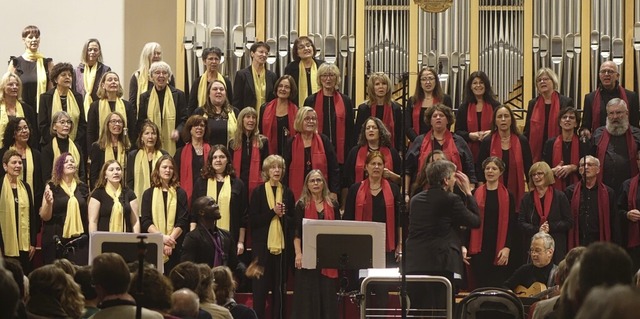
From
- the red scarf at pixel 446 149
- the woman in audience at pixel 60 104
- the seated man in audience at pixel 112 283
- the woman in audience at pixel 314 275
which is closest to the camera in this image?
the seated man in audience at pixel 112 283

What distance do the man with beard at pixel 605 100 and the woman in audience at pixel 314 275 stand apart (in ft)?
7.97

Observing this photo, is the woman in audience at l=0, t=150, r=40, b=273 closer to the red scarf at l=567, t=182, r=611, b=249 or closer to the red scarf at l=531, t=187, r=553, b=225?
the red scarf at l=531, t=187, r=553, b=225

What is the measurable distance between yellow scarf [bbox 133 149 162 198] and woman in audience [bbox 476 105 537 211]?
2.55 m

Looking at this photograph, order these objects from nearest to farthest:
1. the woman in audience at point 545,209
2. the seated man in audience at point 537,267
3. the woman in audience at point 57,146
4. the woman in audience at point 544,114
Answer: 1. the seated man in audience at point 537,267
2. the woman in audience at point 545,209
3. the woman in audience at point 57,146
4. the woman in audience at point 544,114

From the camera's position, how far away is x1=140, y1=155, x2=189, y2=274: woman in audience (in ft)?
30.0

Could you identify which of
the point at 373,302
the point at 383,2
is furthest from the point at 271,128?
the point at 383,2

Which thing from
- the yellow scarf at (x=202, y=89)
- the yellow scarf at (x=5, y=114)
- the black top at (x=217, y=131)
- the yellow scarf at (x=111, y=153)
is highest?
the yellow scarf at (x=202, y=89)

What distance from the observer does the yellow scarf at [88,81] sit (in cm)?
1023

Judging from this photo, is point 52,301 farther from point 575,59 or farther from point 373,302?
point 575,59

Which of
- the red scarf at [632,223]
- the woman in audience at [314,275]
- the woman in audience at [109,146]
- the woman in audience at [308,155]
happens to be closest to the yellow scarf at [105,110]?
the woman in audience at [109,146]

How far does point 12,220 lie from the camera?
932cm

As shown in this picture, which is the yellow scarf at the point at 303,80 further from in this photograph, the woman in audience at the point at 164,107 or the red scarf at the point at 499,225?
the red scarf at the point at 499,225

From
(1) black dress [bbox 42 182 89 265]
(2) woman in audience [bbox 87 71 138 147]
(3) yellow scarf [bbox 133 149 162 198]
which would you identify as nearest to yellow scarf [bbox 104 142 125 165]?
(3) yellow scarf [bbox 133 149 162 198]

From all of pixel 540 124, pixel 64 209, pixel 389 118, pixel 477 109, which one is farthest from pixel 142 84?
pixel 540 124
